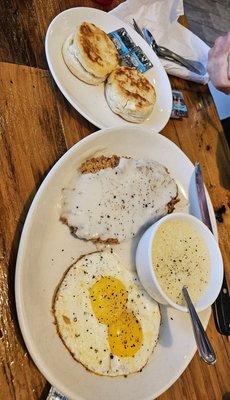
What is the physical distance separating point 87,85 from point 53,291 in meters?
0.63

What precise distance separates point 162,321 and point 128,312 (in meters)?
0.15

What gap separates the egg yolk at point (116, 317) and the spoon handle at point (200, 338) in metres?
0.13

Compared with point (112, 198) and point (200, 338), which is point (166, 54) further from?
point (200, 338)

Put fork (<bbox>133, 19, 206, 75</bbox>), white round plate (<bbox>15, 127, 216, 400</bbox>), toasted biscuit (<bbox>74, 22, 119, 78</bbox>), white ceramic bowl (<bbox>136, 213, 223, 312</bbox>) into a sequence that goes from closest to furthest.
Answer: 1. white round plate (<bbox>15, 127, 216, 400</bbox>)
2. white ceramic bowl (<bbox>136, 213, 223, 312</bbox>)
3. toasted biscuit (<bbox>74, 22, 119, 78</bbox>)
4. fork (<bbox>133, 19, 206, 75</bbox>)

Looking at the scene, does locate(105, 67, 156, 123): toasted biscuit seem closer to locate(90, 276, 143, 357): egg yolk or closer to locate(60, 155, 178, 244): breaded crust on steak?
locate(60, 155, 178, 244): breaded crust on steak

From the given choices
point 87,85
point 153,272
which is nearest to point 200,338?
point 153,272

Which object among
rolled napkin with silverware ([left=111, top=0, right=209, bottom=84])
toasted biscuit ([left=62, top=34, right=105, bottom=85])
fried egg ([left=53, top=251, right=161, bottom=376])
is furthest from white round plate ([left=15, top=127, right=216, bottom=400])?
rolled napkin with silverware ([left=111, top=0, right=209, bottom=84])

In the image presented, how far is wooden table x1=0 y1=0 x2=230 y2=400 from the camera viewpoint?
948mm

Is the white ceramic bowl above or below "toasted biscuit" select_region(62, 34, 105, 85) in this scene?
below

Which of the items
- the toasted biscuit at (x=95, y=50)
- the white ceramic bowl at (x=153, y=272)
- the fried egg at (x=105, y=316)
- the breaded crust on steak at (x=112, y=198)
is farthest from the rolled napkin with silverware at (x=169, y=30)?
the fried egg at (x=105, y=316)

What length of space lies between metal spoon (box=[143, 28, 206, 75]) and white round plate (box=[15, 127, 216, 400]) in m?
0.44

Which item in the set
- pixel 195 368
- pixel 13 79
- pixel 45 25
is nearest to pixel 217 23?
pixel 45 25

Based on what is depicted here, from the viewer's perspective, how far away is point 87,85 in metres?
1.32

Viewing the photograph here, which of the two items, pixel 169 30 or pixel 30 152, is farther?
pixel 169 30
